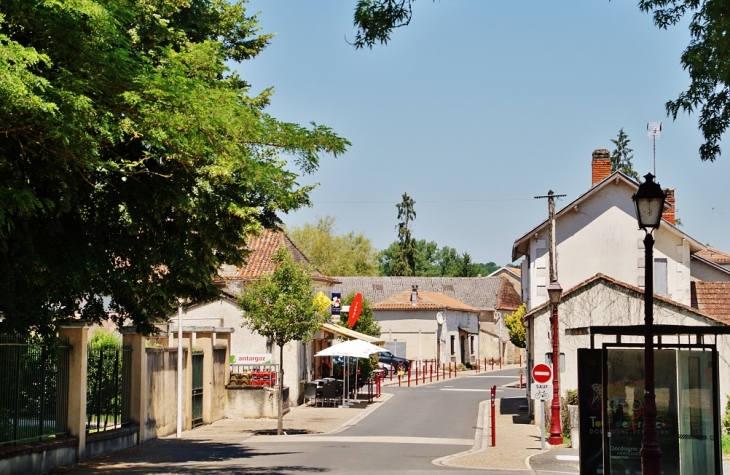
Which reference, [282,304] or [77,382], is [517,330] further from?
[77,382]

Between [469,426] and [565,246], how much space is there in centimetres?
997

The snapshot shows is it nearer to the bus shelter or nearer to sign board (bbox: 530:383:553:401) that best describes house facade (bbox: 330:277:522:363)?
sign board (bbox: 530:383:553:401)

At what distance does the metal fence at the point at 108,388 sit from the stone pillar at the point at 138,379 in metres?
0.14

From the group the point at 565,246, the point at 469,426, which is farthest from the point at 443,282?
the point at 469,426

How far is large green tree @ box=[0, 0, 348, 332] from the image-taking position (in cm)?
1258

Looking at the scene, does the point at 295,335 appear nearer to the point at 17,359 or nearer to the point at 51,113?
the point at 17,359

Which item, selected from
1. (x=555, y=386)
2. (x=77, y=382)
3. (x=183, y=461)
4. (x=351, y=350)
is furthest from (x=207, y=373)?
(x=77, y=382)

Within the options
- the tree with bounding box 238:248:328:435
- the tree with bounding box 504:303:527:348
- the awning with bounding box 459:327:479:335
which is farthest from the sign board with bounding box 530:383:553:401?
the awning with bounding box 459:327:479:335

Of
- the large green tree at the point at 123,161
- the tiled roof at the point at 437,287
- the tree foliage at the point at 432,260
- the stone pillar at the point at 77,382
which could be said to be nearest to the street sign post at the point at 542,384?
the large green tree at the point at 123,161

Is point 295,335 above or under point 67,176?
under

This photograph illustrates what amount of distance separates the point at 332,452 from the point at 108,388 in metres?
4.94

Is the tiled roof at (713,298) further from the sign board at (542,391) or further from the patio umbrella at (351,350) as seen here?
the sign board at (542,391)

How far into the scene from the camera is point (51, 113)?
12.0 m

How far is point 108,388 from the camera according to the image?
21.5 metres
